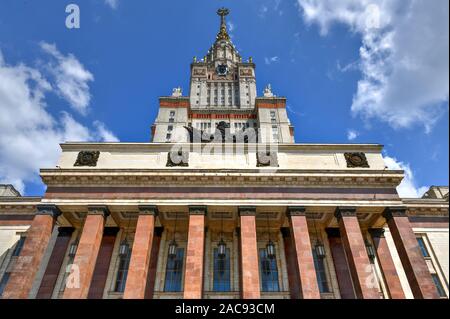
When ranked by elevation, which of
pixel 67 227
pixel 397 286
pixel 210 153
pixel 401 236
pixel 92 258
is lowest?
pixel 397 286

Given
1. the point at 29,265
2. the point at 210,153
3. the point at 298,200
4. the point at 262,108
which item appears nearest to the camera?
the point at 29,265

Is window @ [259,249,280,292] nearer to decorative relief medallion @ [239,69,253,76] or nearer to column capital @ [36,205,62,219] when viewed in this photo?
column capital @ [36,205,62,219]

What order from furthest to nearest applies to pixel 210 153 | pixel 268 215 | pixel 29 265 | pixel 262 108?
1. pixel 262 108
2. pixel 210 153
3. pixel 268 215
4. pixel 29 265

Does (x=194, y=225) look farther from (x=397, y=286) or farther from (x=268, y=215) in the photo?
(x=397, y=286)

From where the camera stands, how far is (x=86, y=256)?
19.7 m

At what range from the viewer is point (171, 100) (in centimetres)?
6712

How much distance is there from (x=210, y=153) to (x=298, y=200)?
27.5ft

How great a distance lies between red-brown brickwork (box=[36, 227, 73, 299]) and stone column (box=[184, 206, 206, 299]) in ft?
35.1

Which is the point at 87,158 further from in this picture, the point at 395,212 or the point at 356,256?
the point at 395,212

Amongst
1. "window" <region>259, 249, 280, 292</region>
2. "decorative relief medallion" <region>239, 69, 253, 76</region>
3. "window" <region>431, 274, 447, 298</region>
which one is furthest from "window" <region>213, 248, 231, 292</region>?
"decorative relief medallion" <region>239, 69, 253, 76</region>

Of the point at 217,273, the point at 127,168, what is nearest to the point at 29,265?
the point at 127,168

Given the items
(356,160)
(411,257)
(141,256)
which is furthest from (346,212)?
(141,256)

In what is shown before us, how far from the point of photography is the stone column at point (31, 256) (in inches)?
728

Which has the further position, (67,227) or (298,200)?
(67,227)
